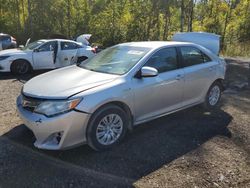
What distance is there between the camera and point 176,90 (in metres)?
5.30

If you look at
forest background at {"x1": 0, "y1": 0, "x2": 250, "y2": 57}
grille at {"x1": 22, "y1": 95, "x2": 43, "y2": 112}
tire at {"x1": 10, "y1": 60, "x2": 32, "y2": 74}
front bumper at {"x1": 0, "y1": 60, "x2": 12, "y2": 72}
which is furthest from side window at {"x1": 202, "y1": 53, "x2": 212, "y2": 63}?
forest background at {"x1": 0, "y1": 0, "x2": 250, "y2": 57}

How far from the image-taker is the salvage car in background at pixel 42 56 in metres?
10.0

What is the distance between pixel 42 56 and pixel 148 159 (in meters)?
7.33

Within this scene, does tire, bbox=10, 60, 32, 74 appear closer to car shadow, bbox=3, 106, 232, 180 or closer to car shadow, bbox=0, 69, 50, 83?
car shadow, bbox=0, 69, 50, 83

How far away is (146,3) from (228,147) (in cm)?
1563

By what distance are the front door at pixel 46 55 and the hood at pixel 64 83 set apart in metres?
5.68

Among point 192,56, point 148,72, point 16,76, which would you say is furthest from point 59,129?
point 16,76

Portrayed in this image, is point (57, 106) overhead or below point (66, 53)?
overhead

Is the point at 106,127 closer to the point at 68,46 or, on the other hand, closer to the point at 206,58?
the point at 206,58

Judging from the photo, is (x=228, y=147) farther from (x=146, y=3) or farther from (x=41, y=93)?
(x=146, y=3)

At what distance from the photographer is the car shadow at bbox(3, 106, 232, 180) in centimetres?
402

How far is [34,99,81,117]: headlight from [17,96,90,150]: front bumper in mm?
57

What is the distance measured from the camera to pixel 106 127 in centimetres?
437

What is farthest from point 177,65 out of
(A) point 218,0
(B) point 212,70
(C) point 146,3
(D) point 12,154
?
(A) point 218,0
